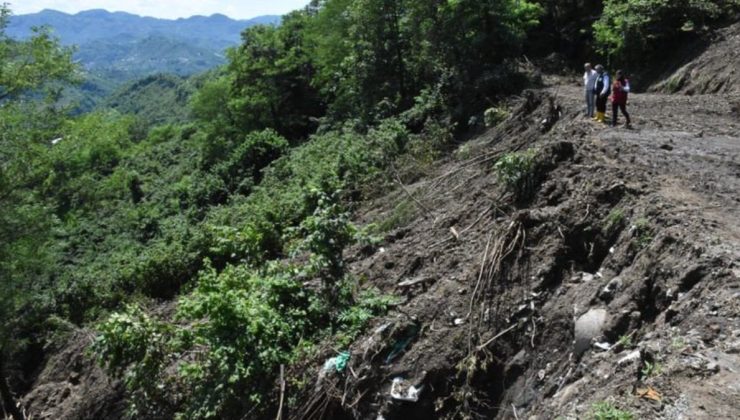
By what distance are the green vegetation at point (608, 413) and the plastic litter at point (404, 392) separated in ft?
7.57

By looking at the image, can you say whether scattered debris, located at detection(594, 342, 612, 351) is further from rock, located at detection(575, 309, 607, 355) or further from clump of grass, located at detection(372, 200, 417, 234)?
clump of grass, located at detection(372, 200, 417, 234)

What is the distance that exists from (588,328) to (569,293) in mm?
802

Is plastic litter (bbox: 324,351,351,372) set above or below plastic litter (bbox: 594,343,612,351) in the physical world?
below

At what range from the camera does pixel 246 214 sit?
16.5m

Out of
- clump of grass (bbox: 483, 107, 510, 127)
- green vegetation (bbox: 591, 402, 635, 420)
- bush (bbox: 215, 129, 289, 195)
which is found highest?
clump of grass (bbox: 483, 107, 510, 127)

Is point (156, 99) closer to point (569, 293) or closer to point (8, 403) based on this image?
point (8, 403)

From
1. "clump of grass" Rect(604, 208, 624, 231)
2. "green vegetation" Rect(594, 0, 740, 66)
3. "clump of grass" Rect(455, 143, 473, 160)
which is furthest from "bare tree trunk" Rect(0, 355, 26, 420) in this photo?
"green vegetation" Rect(594, 0, 740, 66)

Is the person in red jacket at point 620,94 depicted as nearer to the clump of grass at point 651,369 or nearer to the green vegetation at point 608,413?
the clump of grass at point 651,369

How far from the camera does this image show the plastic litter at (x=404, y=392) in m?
6.14

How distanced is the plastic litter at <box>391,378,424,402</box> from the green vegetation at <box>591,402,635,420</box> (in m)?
2.31

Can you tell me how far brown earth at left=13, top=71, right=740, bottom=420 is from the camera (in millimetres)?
4555

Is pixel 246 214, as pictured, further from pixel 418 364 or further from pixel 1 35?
pixel 418 364

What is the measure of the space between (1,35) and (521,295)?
1124cm

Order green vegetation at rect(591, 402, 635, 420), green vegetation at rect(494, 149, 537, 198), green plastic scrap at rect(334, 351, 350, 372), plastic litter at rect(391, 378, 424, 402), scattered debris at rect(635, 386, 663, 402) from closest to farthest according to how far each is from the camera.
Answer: green vegetation at rect(591, 402, 635, 420)
scattered debris at rect(635, 386, 663, 402)
plastic litter at rect(391, 378, 424, 402)
green plastic scrap at rect(334, 351, 350, 372)
green vegetation at rect(494, 149, 537, 198)
